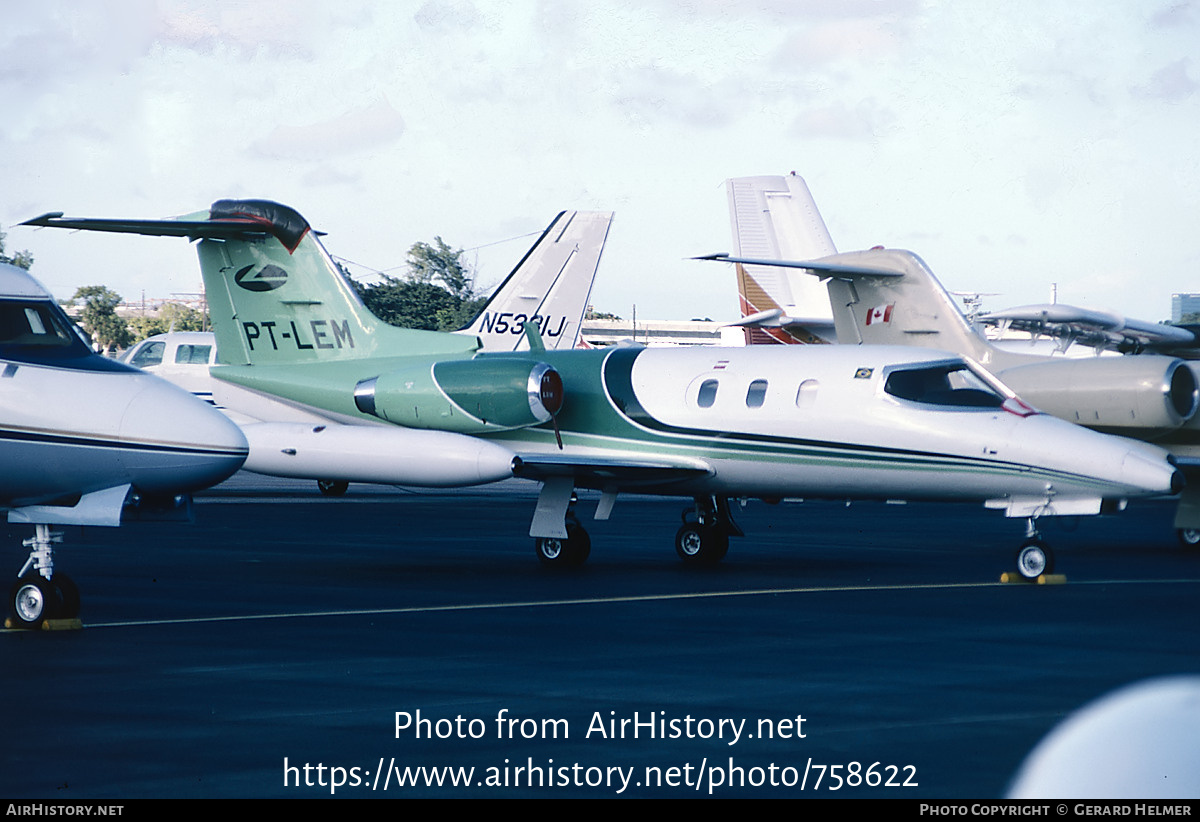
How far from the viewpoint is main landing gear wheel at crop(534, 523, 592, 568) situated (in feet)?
57.3

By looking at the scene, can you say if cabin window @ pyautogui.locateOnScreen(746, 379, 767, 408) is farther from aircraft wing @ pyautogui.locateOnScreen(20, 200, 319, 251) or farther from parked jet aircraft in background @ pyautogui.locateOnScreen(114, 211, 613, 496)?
aircraft wing @ pyautogui.locateOnScreen(20, 200, 319, 251)

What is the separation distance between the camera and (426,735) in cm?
735

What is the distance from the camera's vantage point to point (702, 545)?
18.0m

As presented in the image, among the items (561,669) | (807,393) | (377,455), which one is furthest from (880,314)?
(561,669)

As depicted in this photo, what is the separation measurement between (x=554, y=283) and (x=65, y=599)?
17680 millimetres

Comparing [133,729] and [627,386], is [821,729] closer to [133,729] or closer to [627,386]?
[133,729]

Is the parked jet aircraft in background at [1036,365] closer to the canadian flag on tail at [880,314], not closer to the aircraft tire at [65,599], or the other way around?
the canadian flag on tail at [880,314]

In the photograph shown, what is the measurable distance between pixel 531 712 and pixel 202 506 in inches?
794

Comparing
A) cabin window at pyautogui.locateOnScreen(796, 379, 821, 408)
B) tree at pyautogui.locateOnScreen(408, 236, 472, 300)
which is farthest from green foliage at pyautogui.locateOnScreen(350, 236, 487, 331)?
cabin window at pyautogui.locateOnScreen(796, 379, 821, 408)

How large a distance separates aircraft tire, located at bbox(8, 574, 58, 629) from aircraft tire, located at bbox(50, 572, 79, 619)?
0.03 m

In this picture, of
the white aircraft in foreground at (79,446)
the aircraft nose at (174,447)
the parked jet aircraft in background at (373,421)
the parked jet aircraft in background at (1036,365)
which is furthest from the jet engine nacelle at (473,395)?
the aircraft nose at (174,447)

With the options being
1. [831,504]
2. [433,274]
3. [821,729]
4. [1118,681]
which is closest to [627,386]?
[1118,681]

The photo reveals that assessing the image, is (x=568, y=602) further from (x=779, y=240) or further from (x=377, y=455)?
(x=779, y=240)

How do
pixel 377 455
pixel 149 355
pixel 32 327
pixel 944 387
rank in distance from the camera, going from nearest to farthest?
pixel 32 327
pixel 944 387
pixel 377 455
pixel 149 355
